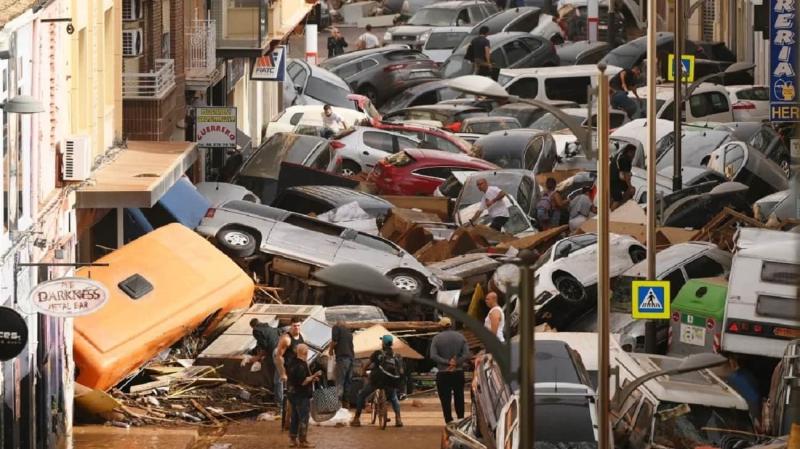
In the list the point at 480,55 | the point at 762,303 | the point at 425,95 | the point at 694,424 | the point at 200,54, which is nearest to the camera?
the point at 694,424

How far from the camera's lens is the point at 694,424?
67.8 feet

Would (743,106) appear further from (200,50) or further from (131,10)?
(131,10)

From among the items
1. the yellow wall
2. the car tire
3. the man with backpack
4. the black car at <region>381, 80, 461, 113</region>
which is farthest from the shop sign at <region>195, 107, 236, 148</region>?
the black car at <region>381, 80, 461, 113</region>

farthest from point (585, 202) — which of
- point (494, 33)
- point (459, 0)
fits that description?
point (459, 0)

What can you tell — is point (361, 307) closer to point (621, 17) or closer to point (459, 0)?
point (621, 17)

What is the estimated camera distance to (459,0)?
240ft

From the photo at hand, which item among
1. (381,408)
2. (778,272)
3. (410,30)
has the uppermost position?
(410,30)

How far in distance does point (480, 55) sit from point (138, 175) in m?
29.7

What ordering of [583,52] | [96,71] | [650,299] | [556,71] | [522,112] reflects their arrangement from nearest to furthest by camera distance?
[650,299]
[96,71]
[522,112]
[556,71]
[583,52]

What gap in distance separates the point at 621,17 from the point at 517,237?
3415cm

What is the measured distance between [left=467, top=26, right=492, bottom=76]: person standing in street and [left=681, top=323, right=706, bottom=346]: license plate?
30641mm

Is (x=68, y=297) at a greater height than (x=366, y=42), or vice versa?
(x=366, y=42)

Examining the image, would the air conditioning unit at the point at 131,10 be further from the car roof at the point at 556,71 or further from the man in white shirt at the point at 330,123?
the car roof at the point at 556,71

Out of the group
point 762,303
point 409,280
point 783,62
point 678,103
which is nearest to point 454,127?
point 783,62
